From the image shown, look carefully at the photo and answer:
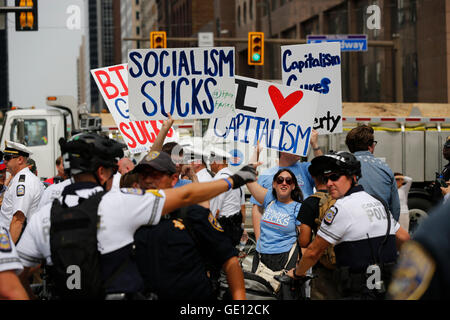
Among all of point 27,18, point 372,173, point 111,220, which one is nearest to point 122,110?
point 372,173

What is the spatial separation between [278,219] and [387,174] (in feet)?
3.58

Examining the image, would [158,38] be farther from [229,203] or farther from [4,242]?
[4,242]

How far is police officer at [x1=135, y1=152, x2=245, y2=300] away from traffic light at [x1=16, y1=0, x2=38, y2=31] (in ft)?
41.3

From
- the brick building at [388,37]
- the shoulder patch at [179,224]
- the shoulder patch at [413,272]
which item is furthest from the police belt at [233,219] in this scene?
the brick building at [388,37]

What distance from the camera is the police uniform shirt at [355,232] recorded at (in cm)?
418

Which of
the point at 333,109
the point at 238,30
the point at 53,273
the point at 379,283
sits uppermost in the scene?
the point at 238,30

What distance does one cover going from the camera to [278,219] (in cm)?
629

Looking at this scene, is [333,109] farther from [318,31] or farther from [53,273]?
[318,31]

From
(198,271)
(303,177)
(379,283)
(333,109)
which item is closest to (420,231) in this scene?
(198,271)

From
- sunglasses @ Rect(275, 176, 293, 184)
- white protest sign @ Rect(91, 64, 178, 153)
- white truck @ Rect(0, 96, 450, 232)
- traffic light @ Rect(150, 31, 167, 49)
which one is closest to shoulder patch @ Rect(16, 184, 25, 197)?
white protest sign @ Rect(91, 64, 178, 153)

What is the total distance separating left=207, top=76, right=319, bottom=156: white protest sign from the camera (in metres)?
6.46

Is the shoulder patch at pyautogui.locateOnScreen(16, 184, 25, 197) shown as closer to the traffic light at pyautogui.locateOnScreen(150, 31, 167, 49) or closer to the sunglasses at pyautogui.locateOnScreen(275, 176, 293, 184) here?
the sunglasses at pyautogui.locateOnScreen(275, 176, 293, 184)

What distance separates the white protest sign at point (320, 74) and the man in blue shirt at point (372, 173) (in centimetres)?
102

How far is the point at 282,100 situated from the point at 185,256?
3.33 metres
